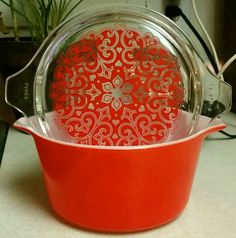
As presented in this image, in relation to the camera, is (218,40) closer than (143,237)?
No

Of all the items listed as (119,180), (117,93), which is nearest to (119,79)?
(117,93)

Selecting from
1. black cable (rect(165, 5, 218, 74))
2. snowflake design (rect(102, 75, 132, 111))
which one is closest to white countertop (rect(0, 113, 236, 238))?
snowflake design (rect(102, 75, 132, 111))

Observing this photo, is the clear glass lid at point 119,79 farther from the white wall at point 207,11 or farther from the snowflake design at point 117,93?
the white wall at point 207,11

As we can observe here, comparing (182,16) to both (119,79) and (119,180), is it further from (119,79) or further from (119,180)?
(119,180)

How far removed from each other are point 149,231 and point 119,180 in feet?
0.23

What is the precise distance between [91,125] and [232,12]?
484 millimetres

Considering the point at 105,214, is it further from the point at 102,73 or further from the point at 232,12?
the point at 232,12

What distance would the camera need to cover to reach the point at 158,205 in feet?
1.16

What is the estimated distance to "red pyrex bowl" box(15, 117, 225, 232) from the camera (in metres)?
0.33

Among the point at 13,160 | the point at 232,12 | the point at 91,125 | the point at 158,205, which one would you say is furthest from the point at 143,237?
the point at 232,12

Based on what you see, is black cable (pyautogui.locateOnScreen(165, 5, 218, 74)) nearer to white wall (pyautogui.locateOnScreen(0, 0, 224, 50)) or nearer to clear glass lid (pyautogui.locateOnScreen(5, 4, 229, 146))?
white wall (pyautogui.locateOnScreen(0, 0, 224, 50))

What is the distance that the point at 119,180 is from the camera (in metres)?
0.34

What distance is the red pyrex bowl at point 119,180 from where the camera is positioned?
33 centimetres

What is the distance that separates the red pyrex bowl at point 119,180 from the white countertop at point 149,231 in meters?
0.02
